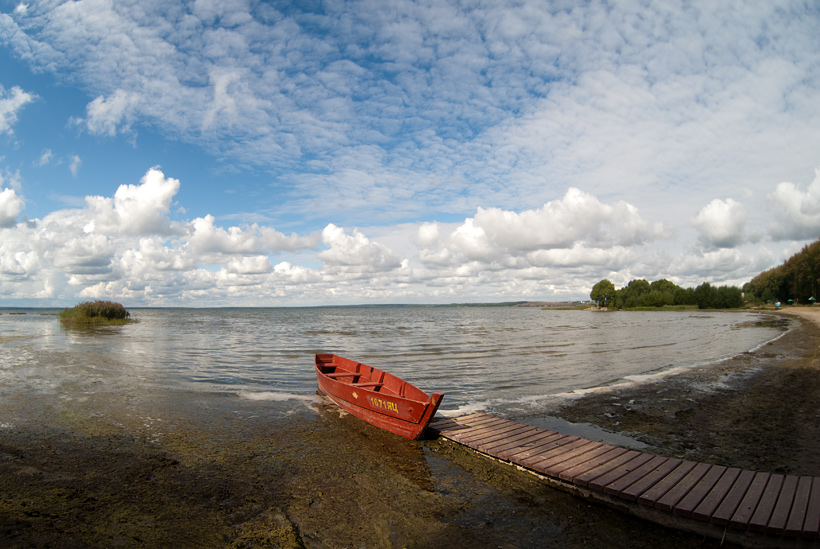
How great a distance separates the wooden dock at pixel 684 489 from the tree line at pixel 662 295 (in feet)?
450

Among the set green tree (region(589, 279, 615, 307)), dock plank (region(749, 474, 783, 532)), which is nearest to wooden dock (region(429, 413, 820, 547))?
dock plank (region(749, 474, 783, 532))

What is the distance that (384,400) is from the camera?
31.1 feet

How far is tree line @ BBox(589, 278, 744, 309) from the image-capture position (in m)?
116

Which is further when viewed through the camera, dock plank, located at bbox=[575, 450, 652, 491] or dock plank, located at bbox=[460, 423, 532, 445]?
dock plank, located at bbox=[460, 423, 532, 445]

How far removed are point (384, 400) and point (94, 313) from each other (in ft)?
196

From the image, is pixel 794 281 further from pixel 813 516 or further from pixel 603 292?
pixel 813 516

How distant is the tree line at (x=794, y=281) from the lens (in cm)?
8025

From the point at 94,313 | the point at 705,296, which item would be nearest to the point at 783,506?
the point at 94,313

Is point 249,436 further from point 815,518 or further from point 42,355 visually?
point 42,355

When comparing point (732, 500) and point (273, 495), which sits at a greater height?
point (732, 500)

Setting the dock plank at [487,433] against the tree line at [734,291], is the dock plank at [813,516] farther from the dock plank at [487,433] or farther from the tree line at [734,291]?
the tree line at [734,291]

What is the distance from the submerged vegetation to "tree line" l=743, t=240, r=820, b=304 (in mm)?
117930

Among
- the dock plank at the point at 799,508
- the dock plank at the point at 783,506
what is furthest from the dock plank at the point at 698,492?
the dock plank at the point at 799,508

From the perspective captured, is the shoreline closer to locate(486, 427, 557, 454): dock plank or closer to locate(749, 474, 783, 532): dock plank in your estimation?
locate(749, 474, 783, 532): dock plank
